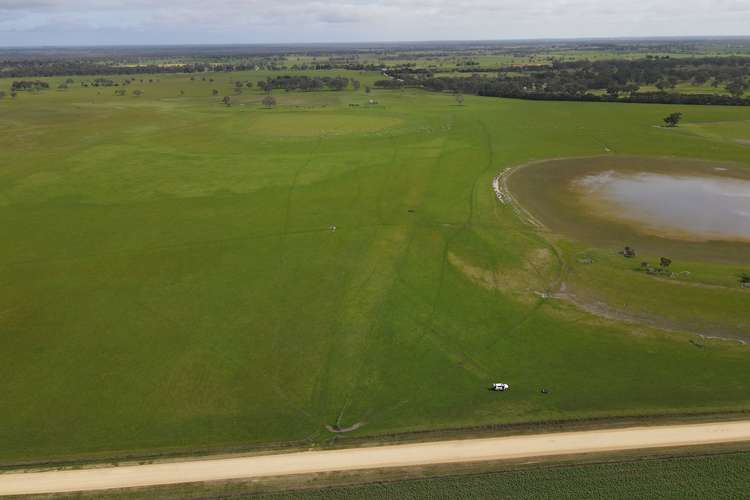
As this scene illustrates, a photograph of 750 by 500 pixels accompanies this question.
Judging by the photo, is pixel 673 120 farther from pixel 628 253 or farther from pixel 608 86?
pixel 628 253

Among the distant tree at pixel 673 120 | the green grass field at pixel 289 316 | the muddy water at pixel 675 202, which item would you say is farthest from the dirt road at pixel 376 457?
the distant tree at pixel 673 120

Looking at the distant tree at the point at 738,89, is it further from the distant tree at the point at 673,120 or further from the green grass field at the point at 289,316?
the green grass field at the point at 289,316

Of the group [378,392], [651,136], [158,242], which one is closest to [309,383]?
[378,392]

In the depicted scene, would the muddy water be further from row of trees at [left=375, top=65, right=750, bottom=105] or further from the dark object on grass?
row of trees at [left=375, top=65, right=750, bottom=105]

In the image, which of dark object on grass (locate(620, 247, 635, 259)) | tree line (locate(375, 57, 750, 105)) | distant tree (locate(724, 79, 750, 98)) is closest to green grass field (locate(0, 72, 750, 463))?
dark object on grass (locate(620, 247, 635, 259))

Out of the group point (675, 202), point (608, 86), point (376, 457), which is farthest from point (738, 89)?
point (376, 457)
